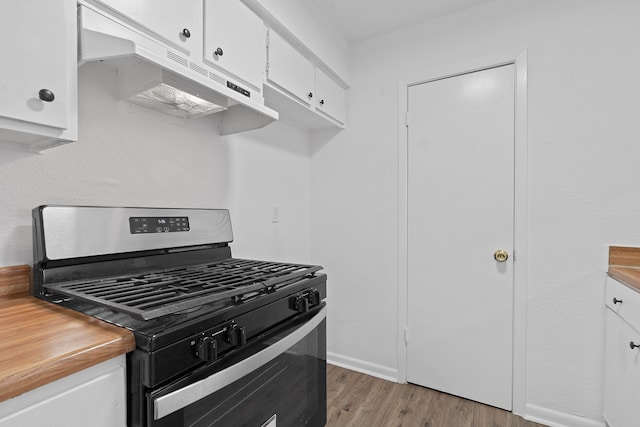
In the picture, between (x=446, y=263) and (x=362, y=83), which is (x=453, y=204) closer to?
→ (x=446, y=263)

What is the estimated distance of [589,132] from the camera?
68.4 inches

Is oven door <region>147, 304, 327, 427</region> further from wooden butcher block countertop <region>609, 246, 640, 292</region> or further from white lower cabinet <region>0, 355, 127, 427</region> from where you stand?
wooden butcher block countertop <region>609, 246, 640, 292</region>

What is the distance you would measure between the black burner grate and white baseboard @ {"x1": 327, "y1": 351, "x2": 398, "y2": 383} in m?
1.41

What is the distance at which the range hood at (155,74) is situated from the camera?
0.92 m

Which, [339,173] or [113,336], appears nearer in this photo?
[113,336]

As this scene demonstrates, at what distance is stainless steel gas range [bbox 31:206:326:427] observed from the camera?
2.36 feet

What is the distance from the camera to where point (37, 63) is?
80 cm

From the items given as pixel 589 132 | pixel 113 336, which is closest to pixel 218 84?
pixel 113 336

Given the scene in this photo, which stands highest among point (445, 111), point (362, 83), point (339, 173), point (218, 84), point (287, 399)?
point (362, 83)

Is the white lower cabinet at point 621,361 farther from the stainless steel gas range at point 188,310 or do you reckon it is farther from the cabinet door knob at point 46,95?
the cabinet door knob at point 46,95

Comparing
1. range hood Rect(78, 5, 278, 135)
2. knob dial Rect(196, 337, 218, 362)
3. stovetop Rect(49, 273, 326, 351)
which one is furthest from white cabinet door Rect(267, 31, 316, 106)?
knob dial Rect(196, 337, 218, 362)

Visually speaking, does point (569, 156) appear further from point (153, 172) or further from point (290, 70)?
point (153, 172)

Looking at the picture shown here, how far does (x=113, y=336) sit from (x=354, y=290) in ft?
6.36

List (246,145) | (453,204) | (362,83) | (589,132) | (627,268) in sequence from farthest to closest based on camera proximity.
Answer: (362,83), (453,204), (246,145), (589,132), (627,268)
